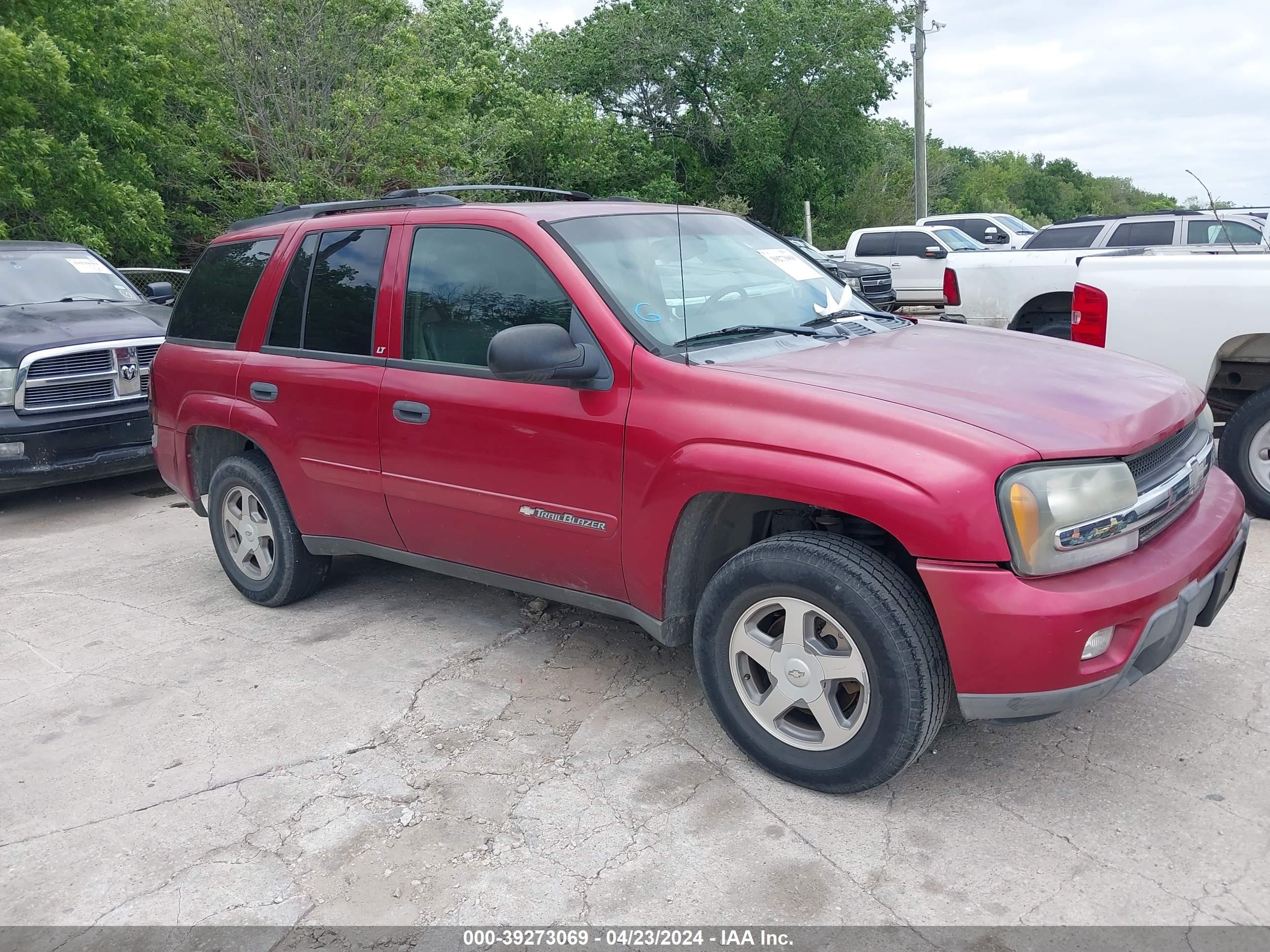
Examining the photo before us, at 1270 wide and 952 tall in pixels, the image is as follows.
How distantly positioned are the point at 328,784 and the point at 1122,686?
247 cm

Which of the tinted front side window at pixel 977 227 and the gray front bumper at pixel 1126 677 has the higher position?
the tinted front side window at pixel 977 227

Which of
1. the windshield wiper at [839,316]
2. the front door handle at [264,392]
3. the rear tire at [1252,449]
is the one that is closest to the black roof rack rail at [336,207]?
the front door handle at [264,392]

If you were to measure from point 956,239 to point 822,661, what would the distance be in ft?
61.7

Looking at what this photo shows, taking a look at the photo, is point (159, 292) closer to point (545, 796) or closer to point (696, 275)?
point (696, 275)

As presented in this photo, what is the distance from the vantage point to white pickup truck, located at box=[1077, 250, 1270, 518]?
18.6 ft

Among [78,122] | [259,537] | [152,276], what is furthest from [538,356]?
[152,276]

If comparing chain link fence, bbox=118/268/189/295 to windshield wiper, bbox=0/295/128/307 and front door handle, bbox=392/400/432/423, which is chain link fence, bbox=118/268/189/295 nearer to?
windshield wiper, bbox=0/295/128/307

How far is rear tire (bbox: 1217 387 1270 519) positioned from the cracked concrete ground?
1.09 meters

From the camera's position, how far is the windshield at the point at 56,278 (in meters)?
8.23

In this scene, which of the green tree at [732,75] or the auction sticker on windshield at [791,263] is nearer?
the auction sticker on windshield at [791,263]

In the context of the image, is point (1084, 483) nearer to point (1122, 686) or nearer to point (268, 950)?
point (1122, 686)

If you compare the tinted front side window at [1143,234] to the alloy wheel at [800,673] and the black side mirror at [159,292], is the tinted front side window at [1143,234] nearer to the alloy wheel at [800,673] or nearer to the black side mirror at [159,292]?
the black side mirror at [159,292]

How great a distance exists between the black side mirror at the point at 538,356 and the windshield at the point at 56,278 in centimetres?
637

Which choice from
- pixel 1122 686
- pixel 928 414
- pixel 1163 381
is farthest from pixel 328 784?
pixel 1163 381
